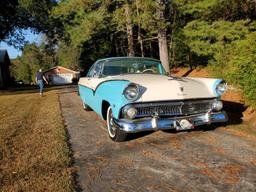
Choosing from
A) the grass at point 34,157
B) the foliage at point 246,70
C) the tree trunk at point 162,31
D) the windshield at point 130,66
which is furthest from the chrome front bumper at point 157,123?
the tree trunk at point 162,31

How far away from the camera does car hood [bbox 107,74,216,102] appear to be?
6.07m

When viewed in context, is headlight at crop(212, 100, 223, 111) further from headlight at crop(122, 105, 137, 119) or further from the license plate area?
headlight at crop(122, 105, 137, 119)

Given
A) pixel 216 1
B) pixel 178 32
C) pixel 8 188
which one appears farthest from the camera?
pixel 178 32

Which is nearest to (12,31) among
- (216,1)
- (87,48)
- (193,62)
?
(87,48)

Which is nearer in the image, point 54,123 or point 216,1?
point 54,123

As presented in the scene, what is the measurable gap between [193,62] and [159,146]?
61.5 ft

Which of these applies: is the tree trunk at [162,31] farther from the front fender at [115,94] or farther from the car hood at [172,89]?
the car hood at [172,89]

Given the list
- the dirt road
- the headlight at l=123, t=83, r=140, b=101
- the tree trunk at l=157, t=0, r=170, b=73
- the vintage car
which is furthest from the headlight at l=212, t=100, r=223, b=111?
the tree trunk at l=157, t=0, r=170, b=73

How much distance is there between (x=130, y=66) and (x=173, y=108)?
2237 mm

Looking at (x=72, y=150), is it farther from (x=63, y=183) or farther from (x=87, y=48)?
(x=87, y=48)

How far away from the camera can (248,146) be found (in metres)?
6.00

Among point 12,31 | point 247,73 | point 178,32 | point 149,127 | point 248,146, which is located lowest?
point 248,146

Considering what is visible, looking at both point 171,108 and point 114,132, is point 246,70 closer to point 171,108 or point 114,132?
point 171,108

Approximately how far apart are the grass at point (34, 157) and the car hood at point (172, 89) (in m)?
1.82
